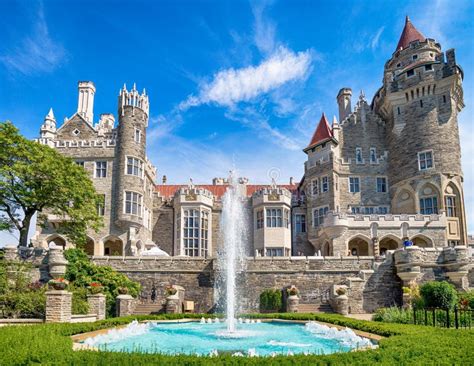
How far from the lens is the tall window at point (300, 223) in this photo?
131ft

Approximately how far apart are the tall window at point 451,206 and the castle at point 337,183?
8 cm

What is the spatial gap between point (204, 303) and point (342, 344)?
15.9 m

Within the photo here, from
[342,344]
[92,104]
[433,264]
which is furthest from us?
[92,104]

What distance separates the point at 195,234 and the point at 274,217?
24.5ft

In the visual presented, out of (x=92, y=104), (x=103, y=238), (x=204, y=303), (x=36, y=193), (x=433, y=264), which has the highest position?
(x=92, y=104)

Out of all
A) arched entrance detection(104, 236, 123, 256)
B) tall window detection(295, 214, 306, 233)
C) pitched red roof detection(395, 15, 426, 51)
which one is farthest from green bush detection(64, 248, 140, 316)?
pitched red roof detection(395, 15, 426, 51)

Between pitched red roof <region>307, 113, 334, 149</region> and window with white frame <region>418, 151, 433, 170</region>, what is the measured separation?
767cm

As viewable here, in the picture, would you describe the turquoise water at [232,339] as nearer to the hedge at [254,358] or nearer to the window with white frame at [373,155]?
the hedge at [254,358]

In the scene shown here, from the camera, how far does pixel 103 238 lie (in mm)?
34094

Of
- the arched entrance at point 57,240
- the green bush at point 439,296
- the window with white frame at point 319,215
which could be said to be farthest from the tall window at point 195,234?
the green bush at point 439,296

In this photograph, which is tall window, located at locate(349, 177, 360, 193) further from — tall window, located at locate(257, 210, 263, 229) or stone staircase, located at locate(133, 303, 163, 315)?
stone staircase, located at locate(133, 303, 163, 315)

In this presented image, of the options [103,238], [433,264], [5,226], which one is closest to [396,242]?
[433,264]

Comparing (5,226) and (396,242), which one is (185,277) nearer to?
(5,226)

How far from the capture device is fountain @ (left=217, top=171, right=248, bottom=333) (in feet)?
67.8
